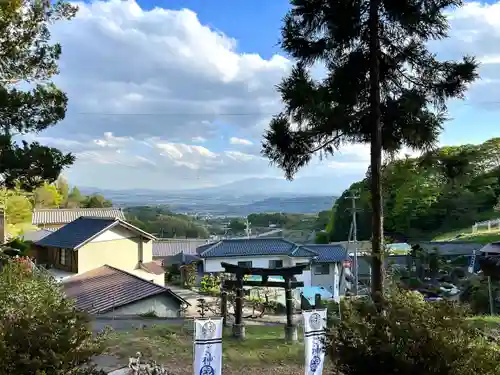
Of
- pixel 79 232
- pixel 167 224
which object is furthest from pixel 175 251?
pixel 167 224

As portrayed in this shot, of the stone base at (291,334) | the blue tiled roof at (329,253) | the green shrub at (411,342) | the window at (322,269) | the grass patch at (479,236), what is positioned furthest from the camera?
the grass patch at (479,236)

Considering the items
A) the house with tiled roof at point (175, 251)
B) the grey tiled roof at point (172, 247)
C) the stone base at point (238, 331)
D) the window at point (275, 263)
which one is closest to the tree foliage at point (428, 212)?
the window at point (275, 263)

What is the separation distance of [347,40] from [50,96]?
475 cm

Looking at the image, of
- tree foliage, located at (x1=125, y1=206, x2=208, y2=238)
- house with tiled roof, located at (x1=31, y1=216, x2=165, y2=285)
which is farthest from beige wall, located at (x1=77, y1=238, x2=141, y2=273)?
tree foliage, located at (x1=125, y1=206, x2=208, y2=238)

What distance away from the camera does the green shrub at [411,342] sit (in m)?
3.17

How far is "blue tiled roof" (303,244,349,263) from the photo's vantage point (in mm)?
26422

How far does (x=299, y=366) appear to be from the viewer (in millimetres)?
6598

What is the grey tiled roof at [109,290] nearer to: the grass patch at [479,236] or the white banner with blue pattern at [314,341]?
the white banner with blue pattern at [314,341]

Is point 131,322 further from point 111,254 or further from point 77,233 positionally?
point 77,233

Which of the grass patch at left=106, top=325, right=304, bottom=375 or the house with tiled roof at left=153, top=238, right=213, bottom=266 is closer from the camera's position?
the grass patch at left=106, top=325, right=304, bottom=375

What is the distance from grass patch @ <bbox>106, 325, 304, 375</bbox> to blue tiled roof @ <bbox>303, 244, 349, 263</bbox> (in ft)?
60.6

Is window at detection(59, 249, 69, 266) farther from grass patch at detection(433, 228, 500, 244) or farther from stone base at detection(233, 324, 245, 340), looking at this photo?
grass patch at detection(433, 228, 500, 244)

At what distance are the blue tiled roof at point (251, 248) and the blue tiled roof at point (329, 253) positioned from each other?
0.96 meters

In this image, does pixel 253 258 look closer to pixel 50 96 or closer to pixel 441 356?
pixel 50 96
